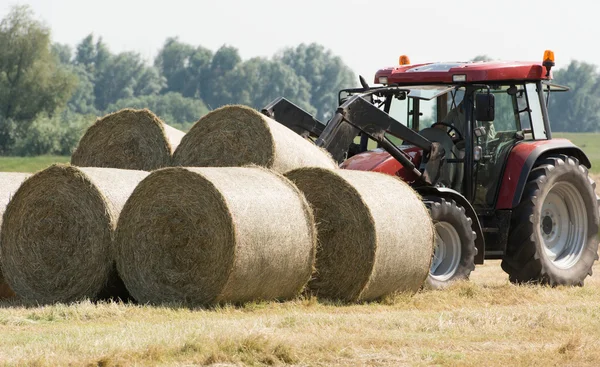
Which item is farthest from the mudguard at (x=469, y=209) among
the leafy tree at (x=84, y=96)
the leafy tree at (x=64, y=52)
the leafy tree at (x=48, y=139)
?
the leafy tree at (x=64, y=52)

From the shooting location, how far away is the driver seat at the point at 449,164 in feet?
39.0

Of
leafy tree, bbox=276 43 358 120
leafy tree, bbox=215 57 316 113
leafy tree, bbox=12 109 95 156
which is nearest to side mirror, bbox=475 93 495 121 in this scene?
leafy tree, bbox=12 109 95 156

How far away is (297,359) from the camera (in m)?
6.89

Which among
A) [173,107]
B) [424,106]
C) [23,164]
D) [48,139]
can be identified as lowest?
[23,164]

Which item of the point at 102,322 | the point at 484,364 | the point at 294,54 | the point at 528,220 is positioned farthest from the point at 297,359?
the point at 294,54

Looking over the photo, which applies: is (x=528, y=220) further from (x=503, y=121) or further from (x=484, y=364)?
(x=484, y=364)

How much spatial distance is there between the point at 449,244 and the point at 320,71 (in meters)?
112

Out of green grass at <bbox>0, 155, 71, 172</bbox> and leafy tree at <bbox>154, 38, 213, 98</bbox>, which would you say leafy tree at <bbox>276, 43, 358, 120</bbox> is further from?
green grass at <bbox>0, 155, 71, 172</bbox>

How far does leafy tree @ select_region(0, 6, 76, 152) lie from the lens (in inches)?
2309

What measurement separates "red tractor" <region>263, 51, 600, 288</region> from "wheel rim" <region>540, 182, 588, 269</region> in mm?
11

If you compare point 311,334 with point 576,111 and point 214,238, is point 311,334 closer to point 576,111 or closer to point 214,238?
point 214,238

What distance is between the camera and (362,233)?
32.4 ft

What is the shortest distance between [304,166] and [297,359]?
12.1 feet

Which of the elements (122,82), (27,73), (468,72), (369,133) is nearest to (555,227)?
(468,72)
